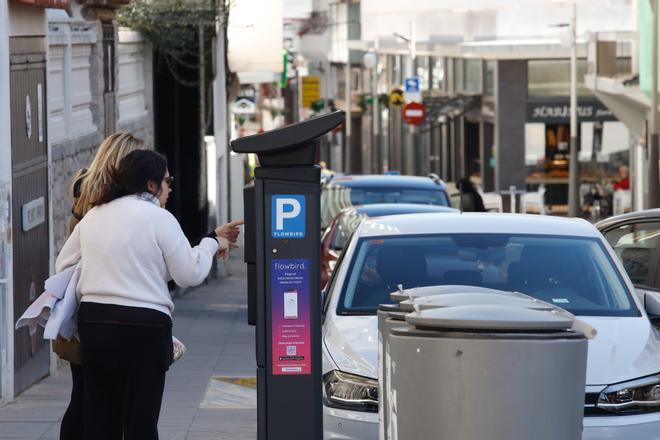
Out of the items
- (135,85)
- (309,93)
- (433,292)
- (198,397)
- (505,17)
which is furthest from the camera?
(309,93)

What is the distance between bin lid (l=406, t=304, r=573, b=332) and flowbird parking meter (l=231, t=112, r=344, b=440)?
1.20 meters

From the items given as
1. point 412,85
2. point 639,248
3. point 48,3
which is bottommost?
point 639,248

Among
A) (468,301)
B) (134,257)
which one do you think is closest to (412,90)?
(134,257)

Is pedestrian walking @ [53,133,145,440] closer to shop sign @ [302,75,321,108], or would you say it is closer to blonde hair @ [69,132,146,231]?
blonde hair @ [69,132,146,231]

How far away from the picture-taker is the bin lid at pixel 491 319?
17.6 ft

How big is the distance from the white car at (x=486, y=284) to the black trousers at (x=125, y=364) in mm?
1118

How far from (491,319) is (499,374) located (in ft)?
0.65

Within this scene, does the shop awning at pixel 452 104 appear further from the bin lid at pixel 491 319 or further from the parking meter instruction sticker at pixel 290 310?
the bin lid at pixel 491 319

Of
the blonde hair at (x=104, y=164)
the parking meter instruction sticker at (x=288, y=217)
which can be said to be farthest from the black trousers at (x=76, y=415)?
the parking meter instruction sticker at (x=288, y=217)

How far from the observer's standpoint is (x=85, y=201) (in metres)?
6.54

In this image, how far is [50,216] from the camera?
1155cm

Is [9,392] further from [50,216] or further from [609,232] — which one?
[609,232]

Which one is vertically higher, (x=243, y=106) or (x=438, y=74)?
(x=438, y=74)

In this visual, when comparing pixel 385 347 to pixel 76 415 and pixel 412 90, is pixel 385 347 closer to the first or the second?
pixel 76 415
